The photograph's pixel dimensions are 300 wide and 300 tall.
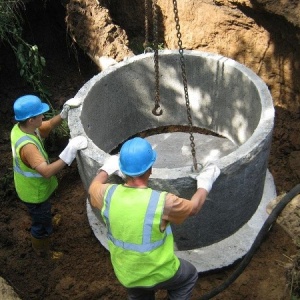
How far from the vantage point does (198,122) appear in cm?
594

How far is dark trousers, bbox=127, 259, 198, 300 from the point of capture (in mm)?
3609

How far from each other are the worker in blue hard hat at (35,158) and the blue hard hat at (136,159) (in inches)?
37.2

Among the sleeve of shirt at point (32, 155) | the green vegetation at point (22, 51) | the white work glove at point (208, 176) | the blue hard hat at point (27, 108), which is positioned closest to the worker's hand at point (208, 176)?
the white work glove at point (208, 176)

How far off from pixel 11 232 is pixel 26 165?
110 cm

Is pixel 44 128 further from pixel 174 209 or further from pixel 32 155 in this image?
pixel 174 209

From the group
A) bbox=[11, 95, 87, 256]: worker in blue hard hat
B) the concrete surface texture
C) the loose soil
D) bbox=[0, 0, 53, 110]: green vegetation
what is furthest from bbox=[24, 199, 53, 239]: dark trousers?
bbox=[0, 0, 53, 110]: green vegetation

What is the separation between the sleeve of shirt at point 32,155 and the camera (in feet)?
13.4

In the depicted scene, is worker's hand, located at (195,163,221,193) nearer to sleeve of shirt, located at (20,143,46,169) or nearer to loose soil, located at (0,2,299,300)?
loose soil, located at (0,2,299,300)

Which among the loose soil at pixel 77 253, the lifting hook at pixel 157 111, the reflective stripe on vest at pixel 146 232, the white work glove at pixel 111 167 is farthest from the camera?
the lifting hook at pixel 157 111

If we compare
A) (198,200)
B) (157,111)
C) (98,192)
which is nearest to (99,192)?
(98,192)

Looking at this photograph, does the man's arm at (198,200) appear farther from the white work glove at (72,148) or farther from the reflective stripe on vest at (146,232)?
the white work glove at (72,148)

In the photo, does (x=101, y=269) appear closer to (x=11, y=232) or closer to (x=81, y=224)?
(x=81, y=224)

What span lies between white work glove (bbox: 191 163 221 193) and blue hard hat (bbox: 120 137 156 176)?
0.58 meters

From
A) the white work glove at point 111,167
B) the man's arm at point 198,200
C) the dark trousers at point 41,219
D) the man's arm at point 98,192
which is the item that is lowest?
the dark trousers at point 41,219
